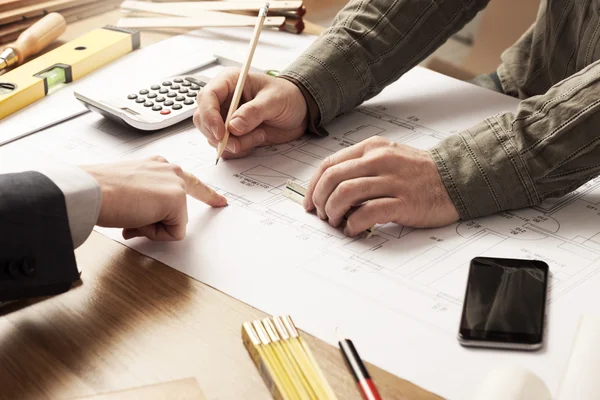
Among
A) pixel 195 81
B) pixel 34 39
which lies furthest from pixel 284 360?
pixel 34 39

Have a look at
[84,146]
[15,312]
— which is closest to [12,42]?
[84,146]

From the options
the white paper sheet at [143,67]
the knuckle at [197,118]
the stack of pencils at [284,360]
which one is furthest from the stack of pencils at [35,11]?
the stack of pencils at [284,360]

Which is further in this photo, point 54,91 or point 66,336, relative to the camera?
point 54,91

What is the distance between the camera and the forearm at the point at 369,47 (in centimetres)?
110

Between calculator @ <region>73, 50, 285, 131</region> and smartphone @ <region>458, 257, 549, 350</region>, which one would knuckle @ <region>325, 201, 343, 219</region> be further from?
calculator @ <region>73, 50, 285, 131</region>

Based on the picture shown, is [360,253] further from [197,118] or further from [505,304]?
[197,118]

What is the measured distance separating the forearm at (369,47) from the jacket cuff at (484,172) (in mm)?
223

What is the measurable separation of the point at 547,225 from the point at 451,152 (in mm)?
136

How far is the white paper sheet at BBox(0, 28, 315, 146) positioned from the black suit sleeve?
0.33 meters

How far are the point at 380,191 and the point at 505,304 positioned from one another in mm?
207

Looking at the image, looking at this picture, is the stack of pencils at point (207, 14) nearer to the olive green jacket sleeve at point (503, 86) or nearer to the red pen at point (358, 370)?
the olive green jacket sleeve at point (503, 86)

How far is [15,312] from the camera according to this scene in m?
0.72

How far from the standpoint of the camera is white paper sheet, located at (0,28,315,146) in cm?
109

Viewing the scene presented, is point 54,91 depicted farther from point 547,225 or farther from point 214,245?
point 547,225
